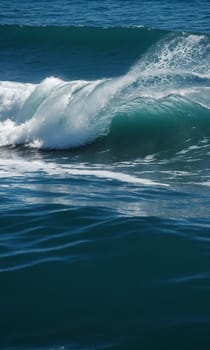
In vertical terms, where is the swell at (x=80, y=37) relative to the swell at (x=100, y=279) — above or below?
above

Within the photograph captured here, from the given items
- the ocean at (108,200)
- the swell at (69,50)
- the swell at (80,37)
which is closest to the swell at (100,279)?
the ocean at (108,200)

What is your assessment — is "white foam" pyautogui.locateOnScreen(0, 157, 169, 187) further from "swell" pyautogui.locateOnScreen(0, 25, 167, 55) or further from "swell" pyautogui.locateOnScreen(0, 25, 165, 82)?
"swell" pyautogui.locateOnScreen(0, 25, 167, 55)

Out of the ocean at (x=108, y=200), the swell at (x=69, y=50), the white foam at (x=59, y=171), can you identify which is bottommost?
the white foam at (x=59, y=171)

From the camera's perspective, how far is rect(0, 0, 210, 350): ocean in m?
4.16

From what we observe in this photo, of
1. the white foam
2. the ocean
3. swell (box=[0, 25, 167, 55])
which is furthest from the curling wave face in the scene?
swell (box=[0, 25, 167, 55])

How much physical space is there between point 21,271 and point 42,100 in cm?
1015

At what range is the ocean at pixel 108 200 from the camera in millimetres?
4164

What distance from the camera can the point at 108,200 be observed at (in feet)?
23.2

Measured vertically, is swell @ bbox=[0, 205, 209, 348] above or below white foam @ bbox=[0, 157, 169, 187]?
above

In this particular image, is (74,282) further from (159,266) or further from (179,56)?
(179,56)

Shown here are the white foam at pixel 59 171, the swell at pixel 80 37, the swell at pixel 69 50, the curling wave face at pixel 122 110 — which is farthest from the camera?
the swell at pixel 80 37

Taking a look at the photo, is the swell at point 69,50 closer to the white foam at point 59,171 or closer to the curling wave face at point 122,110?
the curling wave face at point 122,110

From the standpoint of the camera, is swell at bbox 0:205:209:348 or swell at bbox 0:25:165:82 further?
swell at bbox 0:25:165:82

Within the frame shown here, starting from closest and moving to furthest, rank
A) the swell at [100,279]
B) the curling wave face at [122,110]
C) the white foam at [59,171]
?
1. the swell at [100,279]
2. the white foam at [59,171]
3. the curling wave face at [122,110]
